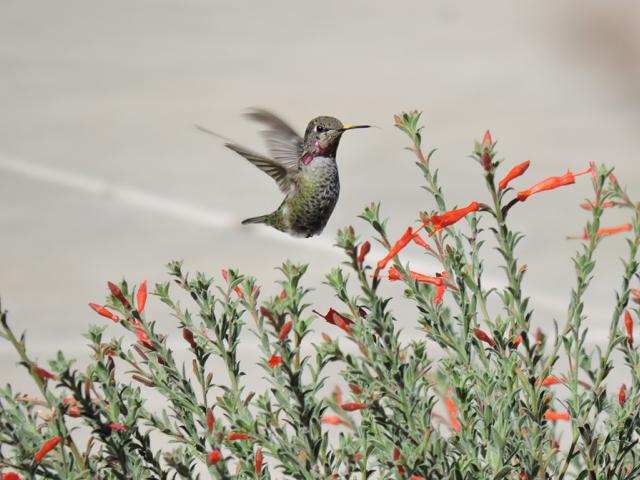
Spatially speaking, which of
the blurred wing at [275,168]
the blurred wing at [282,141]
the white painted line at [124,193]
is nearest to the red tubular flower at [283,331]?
the blurred wing at [275,168]

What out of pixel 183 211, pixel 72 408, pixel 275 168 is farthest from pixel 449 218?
pixel 183 211

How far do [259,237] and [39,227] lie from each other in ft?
5.26

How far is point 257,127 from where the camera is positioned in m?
10.6

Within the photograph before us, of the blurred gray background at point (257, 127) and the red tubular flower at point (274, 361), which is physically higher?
the blurred gray background at point (257, 127)

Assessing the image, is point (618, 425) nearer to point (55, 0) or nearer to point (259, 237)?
point (259, 237)

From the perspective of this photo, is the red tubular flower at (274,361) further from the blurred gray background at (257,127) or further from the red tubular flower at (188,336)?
the blurred gray background at (257,127)

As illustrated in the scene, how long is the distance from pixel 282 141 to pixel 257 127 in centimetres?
715

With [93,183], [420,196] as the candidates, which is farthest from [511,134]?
[93,183]

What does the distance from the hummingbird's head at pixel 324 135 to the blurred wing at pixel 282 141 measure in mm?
326

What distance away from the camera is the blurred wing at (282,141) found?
3.43 m

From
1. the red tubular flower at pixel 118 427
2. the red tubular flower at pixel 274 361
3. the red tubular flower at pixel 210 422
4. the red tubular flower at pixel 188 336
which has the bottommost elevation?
the red tubular flower at pixel 210 422

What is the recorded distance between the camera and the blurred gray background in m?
6.93

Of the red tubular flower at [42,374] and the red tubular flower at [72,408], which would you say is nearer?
the red tubular flower at [42,374]

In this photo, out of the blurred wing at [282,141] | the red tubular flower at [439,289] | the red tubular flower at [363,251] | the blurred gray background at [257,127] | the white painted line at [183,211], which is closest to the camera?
the red tubular flower at [363,251]
